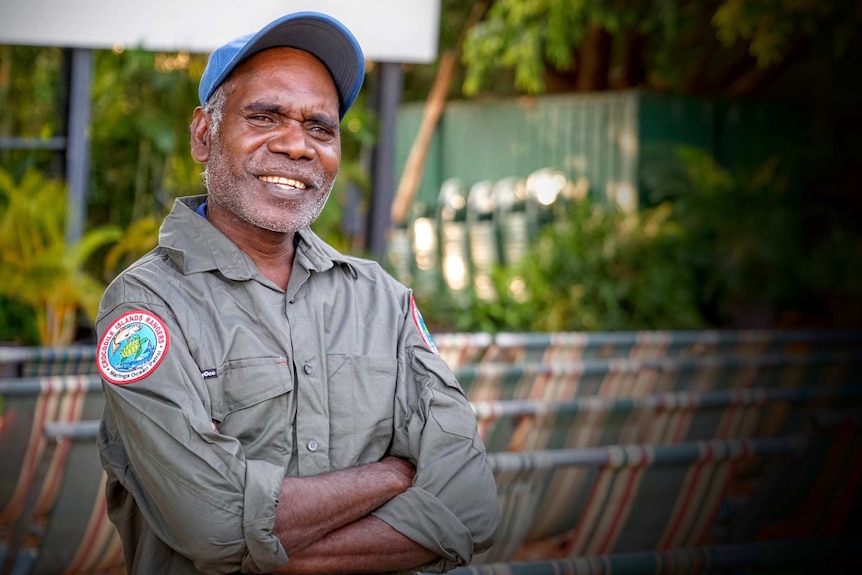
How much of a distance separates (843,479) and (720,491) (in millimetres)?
717

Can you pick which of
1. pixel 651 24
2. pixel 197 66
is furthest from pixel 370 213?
pixel 651 24

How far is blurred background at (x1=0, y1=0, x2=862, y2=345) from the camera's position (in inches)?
318

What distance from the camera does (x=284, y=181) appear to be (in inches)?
88.8

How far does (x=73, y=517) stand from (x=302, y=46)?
2.21 metres

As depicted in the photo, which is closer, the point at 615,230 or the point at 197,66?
the point at 197,66

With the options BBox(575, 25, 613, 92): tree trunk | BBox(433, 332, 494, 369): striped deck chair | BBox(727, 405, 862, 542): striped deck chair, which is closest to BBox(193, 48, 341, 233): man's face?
BBox(727, 405, 862, 542): striped deck chair

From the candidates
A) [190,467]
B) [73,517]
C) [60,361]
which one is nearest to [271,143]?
[190,467]

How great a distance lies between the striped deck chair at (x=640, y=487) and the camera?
3.63 meters

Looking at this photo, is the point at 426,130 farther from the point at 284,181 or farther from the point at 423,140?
the point at 284,181

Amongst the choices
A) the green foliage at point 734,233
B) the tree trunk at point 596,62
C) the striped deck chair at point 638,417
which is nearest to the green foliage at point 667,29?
the tree trunk at point 596,62

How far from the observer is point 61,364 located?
539 cm

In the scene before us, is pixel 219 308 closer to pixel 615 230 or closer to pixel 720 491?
pixel 720 491

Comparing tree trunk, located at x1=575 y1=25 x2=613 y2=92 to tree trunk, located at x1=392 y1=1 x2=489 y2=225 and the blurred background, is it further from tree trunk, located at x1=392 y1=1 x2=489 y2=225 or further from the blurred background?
tree trunk, located at x1=392 y1=1 x2=489 y2=225

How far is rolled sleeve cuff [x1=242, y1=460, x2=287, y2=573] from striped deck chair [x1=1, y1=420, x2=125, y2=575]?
73.3 inches
